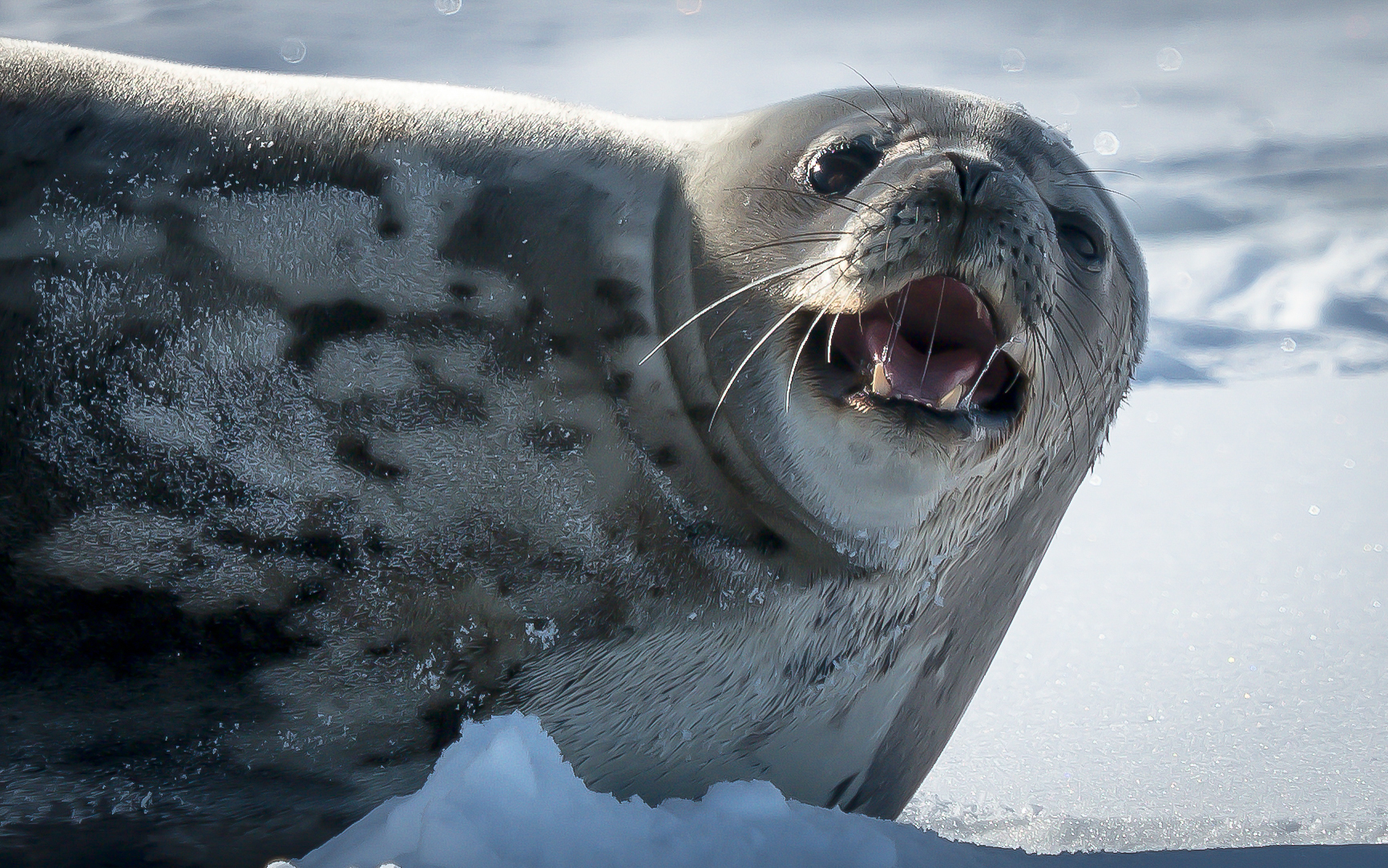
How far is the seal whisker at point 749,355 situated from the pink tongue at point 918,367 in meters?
0.11

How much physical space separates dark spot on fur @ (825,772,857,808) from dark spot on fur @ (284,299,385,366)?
118 cm

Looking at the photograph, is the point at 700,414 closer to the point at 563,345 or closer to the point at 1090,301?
the point at 563,345

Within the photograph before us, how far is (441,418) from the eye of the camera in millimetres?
1733

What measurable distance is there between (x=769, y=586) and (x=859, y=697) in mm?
349

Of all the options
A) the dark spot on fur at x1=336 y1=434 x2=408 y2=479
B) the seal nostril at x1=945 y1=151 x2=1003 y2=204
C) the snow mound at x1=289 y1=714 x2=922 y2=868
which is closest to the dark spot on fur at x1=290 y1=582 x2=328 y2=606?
the dark spot on fur at x1=336 y1=434 x2=408 y2=479

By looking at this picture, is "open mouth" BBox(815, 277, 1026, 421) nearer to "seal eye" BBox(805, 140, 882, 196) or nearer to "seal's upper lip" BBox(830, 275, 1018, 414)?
"seal's upper lip" BBox(830, 275, 1018, 414)

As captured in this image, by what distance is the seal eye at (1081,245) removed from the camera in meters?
1.95

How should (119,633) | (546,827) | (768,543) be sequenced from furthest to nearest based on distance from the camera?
(768,543)
(119,633)
(546,827)

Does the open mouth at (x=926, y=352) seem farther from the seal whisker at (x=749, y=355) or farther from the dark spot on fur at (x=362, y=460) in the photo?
the dark spot on fur at (x=362, y=460)

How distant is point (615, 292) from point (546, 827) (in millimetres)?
818

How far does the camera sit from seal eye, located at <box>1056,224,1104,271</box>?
195 cm

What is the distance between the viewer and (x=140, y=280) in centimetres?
168

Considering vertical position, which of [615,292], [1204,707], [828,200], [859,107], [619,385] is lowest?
[1204,707]

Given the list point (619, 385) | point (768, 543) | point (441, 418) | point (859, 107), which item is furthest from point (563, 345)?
point (859, 107)
